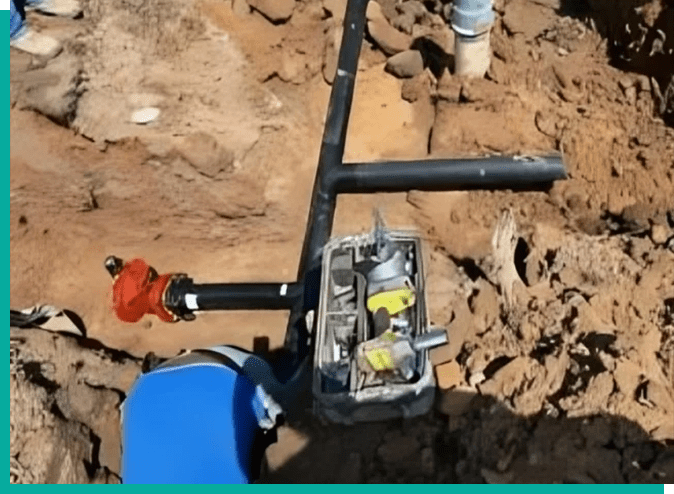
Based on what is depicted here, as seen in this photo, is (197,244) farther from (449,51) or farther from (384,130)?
(449,51)

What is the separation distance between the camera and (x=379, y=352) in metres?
2.48

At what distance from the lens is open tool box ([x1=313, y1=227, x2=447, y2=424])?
2.50 meters

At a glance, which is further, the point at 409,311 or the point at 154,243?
the point at 154,243

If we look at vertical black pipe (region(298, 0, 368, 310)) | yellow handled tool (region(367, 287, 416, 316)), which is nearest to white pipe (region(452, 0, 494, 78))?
vertical black pipe (region(298, 0, 368, 310))

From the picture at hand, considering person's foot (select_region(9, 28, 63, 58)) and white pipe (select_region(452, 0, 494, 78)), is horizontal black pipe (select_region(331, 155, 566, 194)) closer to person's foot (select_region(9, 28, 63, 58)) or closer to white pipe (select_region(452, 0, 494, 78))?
white pipe (select_region(452, 0, 494, 78))

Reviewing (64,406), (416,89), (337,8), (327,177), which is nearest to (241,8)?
(337,8)

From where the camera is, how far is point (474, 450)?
2.65m

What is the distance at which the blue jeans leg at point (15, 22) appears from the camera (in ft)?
11.5

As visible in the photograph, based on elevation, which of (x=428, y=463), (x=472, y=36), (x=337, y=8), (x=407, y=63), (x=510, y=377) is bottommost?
(x=428, y=463)

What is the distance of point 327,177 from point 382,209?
0.29 m

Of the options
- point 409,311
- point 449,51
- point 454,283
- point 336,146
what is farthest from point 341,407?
point 449,51

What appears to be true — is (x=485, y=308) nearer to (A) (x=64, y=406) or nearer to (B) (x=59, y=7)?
(A) (x=64, y=406)

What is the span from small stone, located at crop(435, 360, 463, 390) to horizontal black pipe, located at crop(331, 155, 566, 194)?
2.47 feet

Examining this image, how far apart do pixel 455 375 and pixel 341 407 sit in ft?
1.65
